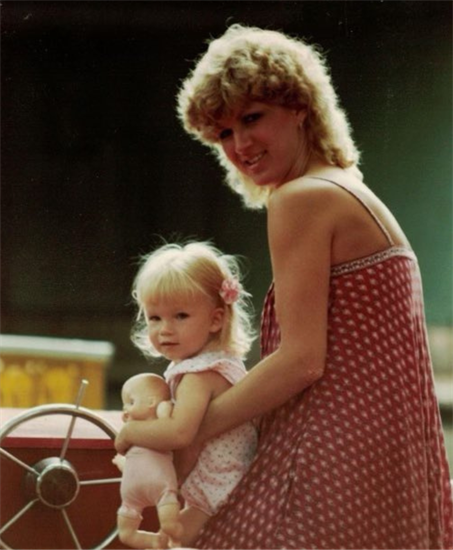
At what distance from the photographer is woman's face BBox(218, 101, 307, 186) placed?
191 cm

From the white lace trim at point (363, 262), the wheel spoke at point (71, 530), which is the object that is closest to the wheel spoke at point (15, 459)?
the wheel spoke at point (71, 530)

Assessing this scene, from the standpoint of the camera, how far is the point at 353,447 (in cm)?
177

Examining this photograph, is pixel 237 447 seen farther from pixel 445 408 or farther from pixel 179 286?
pixel 445 408

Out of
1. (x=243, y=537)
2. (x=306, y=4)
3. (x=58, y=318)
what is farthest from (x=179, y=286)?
(x=58, y=318)

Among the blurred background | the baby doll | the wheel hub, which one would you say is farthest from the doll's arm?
the blurred background

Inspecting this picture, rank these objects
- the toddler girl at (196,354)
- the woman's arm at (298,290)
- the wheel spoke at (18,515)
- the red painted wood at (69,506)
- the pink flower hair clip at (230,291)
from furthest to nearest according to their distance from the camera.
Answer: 1. the red painted wood at (69,506)
2. the wheel spoke at (18,515)
3. the pink flower hair clip at (230,291)
4. the toddler girl at (196,354)
5. the woman's arm at (298,290)

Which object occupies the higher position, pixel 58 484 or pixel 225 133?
pixel 225 133

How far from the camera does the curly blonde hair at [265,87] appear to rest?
1.89 metres

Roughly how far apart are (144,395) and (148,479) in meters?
0.15

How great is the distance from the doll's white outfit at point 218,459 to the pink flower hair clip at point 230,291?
111mm

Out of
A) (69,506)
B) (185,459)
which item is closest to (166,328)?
(185,459)

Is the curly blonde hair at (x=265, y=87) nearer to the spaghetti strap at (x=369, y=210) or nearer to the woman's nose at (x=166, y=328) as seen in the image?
the spaghetti strap at (x=369, y=210)

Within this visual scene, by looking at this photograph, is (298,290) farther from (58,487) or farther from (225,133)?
(58,487)

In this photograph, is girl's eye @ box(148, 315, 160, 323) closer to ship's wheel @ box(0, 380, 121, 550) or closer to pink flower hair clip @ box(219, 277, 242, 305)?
pink flower hair clip @ box(219, 277, 242, 305)
